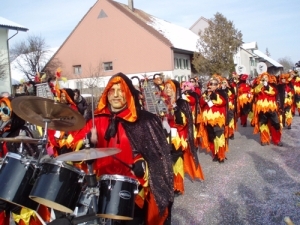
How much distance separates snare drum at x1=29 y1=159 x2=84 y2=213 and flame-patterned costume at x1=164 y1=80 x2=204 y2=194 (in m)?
3.23

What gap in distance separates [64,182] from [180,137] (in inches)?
141

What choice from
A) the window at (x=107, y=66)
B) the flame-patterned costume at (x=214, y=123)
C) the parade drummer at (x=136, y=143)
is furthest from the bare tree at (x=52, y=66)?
the parade drummer at (x=136, y=143)

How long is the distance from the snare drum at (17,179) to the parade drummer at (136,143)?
65 cm

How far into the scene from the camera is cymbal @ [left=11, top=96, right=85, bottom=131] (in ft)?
10.0

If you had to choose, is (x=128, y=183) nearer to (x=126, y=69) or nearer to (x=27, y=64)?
(x=126, y=69)

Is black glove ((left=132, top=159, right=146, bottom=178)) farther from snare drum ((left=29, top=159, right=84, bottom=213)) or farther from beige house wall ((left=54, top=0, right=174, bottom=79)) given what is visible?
beige house wall ((left=54, top=0, right=174, bottom=79))

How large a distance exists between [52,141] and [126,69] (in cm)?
2762

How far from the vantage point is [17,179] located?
3248 mm

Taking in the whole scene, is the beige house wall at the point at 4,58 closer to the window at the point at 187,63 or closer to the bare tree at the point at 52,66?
the bare tree at the point at 52,66

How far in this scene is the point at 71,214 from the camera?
3266mm

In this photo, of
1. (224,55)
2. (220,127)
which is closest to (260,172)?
(220,127)

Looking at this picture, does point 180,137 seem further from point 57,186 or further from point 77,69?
point 77,69

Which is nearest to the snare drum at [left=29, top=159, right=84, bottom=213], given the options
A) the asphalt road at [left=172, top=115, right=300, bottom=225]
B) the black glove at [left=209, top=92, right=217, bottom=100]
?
the asphalt road at [left=172, top=115, right=300, bottom=225]

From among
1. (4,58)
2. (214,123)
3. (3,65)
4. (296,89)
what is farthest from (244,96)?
(4,58)
